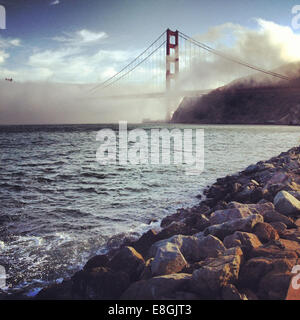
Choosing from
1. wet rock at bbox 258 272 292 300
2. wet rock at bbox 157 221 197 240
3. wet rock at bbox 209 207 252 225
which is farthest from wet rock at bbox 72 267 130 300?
wet rock at bbox 209 207 252 225

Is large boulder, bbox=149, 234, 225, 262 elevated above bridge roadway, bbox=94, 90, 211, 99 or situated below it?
below

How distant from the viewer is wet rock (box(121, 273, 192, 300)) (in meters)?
2.25

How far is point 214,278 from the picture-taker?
2189mm

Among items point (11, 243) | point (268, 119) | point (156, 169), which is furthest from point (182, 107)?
point (11, 243)

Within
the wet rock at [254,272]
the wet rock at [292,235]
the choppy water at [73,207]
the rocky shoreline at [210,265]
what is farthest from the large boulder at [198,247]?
the choppy water at [73,207]

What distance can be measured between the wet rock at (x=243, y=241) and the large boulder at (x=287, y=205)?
1.24 m

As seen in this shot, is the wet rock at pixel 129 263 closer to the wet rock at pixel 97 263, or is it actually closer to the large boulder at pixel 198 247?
the wet rock at pixel 97 263

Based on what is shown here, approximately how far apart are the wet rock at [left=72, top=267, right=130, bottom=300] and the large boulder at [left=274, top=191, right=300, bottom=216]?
103 inches

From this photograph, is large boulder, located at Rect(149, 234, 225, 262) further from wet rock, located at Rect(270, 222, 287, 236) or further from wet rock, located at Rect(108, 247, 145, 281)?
wet rock, located at Rect(270, 222, 287, 236)

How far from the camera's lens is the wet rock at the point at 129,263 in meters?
2.85

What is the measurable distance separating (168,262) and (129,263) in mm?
585
